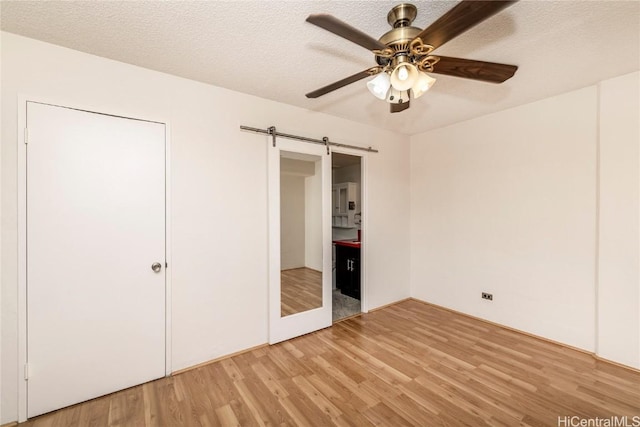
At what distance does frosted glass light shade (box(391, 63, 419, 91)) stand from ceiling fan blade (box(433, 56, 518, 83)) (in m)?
0.23

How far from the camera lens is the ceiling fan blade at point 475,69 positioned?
1.50 m

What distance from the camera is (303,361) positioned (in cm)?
245

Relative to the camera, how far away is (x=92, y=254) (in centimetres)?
196

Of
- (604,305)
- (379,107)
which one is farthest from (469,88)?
(604,305)

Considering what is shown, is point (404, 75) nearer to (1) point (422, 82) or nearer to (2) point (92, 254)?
(1) point (422, 82)

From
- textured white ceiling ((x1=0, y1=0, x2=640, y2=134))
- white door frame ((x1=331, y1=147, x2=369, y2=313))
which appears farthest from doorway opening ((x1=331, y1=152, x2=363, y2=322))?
textured white ceiling ((x1=0, y1=0, x2=640, y2=134))

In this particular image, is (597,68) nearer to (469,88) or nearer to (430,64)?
(469,88)

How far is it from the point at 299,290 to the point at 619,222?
10.4 ft

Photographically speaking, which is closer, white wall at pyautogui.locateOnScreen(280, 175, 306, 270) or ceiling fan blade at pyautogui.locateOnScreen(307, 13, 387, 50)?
ceiling fan blade at pyautogui.locateOnScreen(307, 13, 387, 50)

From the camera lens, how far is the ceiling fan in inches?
43.6

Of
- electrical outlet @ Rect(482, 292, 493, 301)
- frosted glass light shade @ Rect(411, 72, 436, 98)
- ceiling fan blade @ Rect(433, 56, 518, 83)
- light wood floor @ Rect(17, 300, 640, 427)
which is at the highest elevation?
ceiling fan blade @ Rect(433, 56, 518, 83)

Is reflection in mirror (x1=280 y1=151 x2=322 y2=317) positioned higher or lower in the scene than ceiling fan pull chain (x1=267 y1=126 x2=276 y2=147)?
lower

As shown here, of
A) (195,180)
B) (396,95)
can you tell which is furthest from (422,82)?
(195,180)

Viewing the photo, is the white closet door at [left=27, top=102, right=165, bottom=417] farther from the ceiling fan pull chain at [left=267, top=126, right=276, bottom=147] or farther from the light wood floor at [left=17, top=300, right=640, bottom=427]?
the ceiling fan pull chain at [left=267, top=126, right=276, bottom=147]
